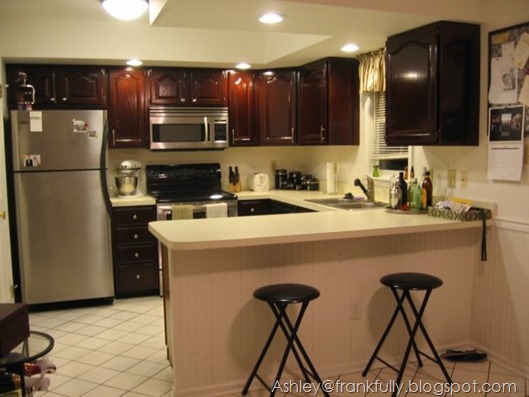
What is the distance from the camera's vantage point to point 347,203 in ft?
14.5

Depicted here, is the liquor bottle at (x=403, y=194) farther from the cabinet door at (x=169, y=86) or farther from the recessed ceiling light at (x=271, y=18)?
the cabinet door at (x=169, y=86)

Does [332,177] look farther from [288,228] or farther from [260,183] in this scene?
[288,228]

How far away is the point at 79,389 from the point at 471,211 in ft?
8.44

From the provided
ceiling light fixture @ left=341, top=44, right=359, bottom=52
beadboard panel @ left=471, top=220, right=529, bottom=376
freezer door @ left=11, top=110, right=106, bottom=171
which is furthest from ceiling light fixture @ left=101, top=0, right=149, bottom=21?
beadboard panel @ left=471, top=220, right=529, bottom=376

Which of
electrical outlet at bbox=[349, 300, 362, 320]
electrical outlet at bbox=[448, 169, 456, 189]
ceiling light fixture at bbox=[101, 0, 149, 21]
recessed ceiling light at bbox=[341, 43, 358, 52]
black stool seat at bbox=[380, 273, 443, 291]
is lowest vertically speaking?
electrical outlet at bbox=[349, 300, 362, 320]

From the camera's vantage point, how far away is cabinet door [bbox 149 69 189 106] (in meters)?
→ 4.89

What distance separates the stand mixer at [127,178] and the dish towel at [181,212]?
569mm

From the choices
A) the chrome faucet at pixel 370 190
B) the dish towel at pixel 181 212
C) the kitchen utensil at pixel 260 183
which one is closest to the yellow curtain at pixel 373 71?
the chrome faucet at pixel 370 190

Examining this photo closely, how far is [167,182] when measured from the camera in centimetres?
526

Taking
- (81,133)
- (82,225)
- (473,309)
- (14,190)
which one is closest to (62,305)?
(82,225)

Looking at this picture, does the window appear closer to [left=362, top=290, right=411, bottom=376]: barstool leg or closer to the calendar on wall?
the calendar on wall

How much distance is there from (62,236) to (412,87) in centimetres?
305

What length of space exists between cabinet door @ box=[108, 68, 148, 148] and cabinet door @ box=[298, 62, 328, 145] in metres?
1.48

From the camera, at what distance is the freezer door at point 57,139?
422 cm
